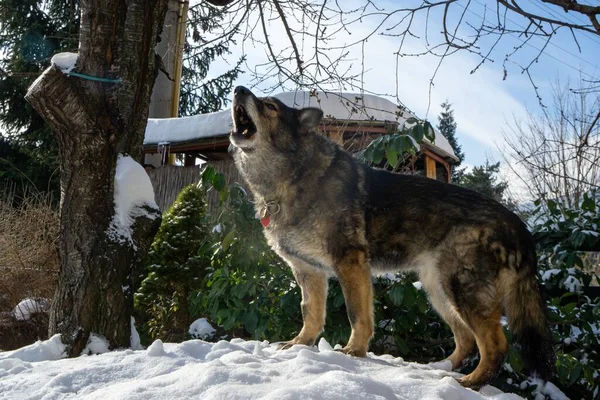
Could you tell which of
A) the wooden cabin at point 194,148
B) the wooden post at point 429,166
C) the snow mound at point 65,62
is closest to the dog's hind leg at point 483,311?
the snow mound at point 65,62

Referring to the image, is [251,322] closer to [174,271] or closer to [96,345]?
[96,345]

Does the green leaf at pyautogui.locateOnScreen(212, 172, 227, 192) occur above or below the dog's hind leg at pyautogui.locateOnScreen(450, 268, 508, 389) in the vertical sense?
above

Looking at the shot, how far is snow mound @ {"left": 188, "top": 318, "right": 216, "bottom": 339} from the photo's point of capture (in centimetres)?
719

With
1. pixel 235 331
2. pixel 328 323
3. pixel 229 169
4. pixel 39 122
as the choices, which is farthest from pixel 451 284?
pixel 39 122

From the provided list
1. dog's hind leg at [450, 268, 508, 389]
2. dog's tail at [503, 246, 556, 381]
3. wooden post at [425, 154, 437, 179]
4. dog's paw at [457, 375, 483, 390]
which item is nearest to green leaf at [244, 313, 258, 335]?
dog's hind leg at [450, 268, 508, 389]

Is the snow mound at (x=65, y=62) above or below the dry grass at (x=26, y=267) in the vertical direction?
above

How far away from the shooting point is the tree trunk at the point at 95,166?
465 cm

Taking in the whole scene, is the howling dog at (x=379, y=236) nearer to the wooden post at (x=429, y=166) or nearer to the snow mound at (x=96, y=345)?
the snow mound at (x=96, y=345)

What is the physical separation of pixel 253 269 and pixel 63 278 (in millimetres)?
1671

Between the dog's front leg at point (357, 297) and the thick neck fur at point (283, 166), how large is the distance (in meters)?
0.71

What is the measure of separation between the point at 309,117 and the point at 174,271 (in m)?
4.03

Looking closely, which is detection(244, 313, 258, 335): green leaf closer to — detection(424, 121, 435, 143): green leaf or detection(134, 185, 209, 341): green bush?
detection(424, 121, 435, 143): green leaf

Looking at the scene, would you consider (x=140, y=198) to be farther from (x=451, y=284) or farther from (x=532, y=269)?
(x=532, y=269)

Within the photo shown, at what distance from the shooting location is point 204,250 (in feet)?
19.5
